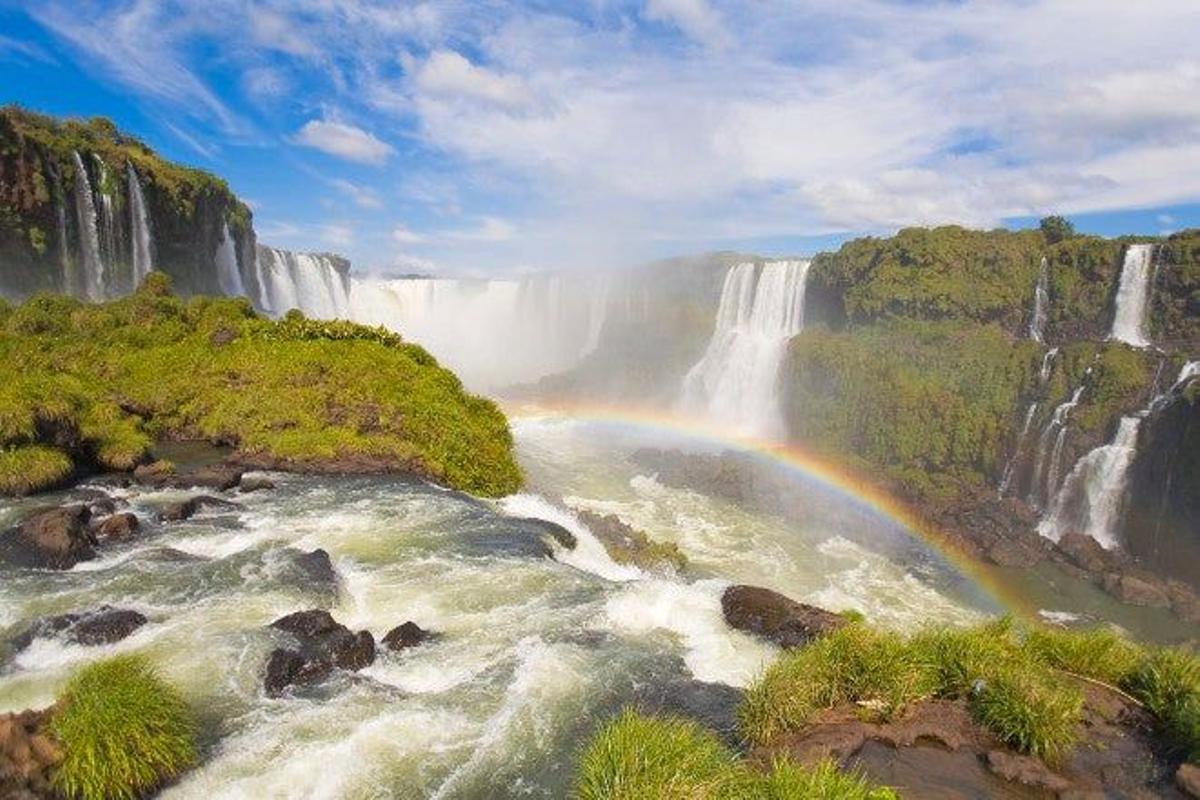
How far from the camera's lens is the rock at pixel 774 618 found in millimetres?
15008

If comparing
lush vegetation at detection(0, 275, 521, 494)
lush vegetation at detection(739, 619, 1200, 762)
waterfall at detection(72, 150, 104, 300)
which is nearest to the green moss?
lush vegetation at detection(0, 275, 521, 494)

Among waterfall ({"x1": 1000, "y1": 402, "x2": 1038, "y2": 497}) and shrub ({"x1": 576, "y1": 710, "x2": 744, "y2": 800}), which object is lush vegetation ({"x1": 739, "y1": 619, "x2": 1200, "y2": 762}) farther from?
waterfall ({"x1": 1000, "y1": 402, "x2": 1038, "y2": 497})

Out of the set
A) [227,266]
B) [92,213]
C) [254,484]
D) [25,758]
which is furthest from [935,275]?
[25,758]

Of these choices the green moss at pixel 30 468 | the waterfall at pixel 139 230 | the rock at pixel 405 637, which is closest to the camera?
the rock at pixel 405 637

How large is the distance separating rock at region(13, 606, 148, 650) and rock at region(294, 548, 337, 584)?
11.3 ft

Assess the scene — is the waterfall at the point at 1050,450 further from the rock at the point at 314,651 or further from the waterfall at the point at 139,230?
the waterfall at the point at 139,230

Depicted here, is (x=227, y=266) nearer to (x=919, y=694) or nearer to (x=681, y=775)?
(x=919, y=694)

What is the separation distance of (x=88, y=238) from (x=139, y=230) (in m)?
5.12

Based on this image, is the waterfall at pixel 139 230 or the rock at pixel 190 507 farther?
the waterfall at pixel 139 230

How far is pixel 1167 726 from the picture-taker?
10750mm

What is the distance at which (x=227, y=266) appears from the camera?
7162 centimetres

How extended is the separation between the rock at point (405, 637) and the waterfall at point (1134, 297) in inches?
2107

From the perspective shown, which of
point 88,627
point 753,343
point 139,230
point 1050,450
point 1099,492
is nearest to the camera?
point 88,627

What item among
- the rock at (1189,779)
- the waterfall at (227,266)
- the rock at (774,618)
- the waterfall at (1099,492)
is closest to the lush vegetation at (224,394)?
the rock at (774,618)
